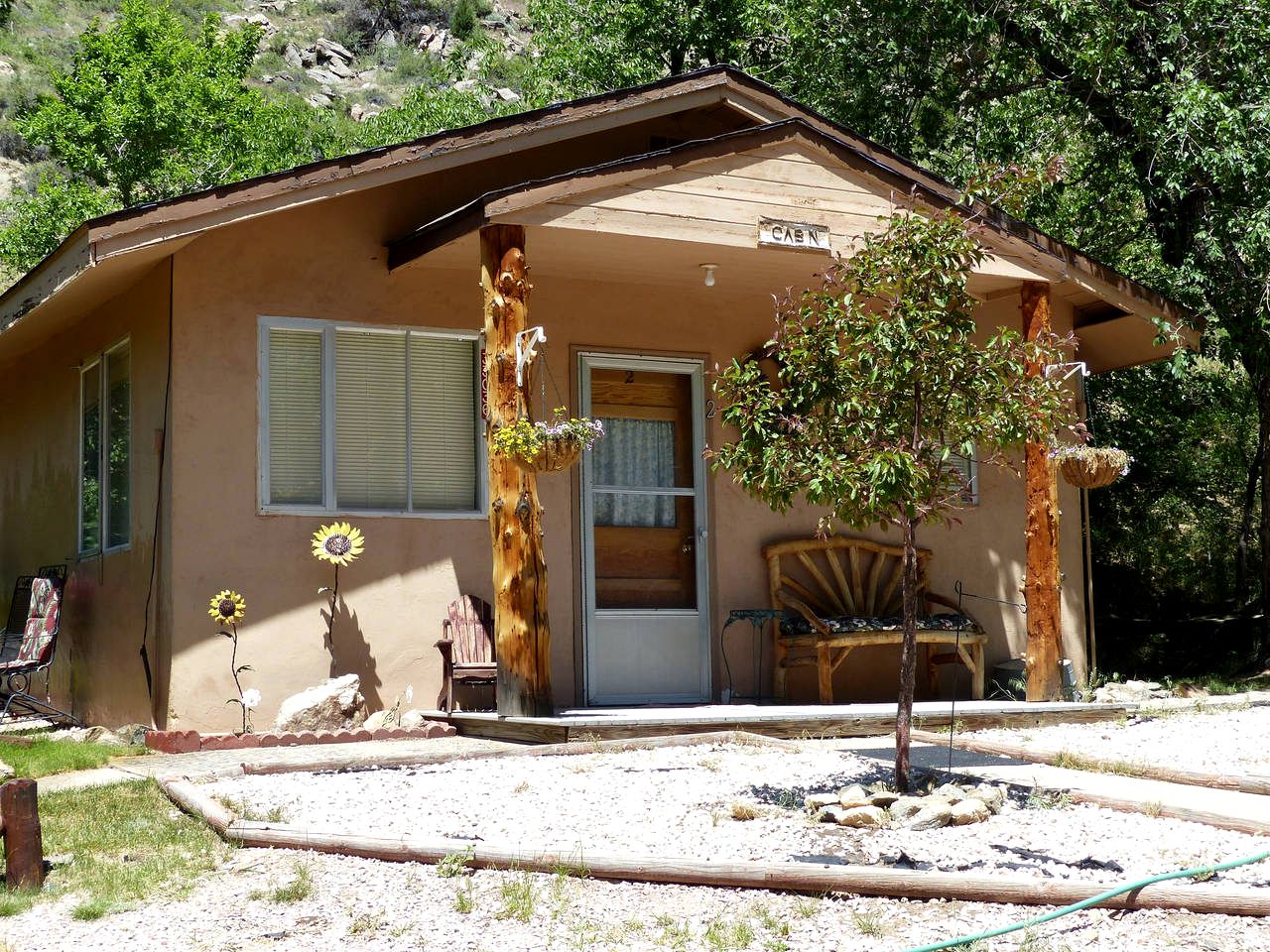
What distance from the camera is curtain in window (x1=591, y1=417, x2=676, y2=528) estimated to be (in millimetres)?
10594

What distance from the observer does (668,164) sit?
29.2ft

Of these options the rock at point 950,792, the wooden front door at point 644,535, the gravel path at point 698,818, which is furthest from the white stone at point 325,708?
the rock at point 950,792

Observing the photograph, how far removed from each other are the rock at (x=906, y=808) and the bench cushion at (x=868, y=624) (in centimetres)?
421

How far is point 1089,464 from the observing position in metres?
9.61

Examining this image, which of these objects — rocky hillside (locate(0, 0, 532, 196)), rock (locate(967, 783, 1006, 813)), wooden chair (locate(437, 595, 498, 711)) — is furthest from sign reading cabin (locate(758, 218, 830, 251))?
rocky hillside (locate(0, 0, 532, 196))

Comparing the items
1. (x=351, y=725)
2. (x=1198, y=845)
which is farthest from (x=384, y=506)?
(x=1198, y=845)

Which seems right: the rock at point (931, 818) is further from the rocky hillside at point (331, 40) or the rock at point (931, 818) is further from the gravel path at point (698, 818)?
the rocky hillside at point (331, 40)

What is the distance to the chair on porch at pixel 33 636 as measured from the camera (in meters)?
10.0

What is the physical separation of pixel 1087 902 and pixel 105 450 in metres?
8.50

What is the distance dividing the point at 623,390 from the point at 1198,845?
20.2ft

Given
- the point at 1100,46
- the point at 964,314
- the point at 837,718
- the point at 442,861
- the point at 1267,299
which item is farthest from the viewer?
the point at 1100,46

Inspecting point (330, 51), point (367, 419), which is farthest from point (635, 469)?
point (330, 51)

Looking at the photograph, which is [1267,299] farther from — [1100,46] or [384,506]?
[384,506]

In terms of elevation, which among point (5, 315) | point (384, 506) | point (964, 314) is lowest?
point (384, 506)
